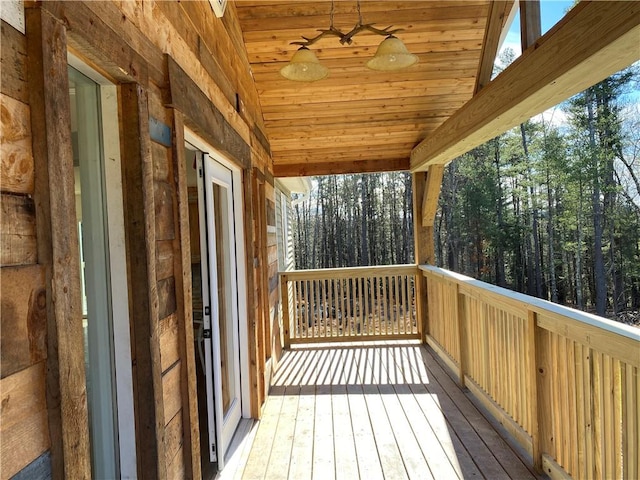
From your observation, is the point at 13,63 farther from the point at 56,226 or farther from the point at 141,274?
the point at 141,274

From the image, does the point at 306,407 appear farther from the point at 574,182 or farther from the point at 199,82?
the point at 574,182

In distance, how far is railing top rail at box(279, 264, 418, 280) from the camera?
5.34 meters

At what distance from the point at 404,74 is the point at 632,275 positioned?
623 inches

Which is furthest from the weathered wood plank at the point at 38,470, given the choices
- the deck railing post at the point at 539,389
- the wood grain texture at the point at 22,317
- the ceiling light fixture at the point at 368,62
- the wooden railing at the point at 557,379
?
the deck railing post at the point at 539,389

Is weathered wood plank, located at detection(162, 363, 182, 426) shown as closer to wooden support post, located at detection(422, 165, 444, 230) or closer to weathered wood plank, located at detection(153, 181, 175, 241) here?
weathered wood plank, located at detection(153, 181, 175, 241)

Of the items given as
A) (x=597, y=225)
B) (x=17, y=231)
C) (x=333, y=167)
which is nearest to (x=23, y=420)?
(x=17, y=231)

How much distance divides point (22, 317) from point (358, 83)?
11.7 feet

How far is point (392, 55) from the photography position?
7.93 ft

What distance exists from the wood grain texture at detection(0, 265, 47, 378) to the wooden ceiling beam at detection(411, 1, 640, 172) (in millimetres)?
1834

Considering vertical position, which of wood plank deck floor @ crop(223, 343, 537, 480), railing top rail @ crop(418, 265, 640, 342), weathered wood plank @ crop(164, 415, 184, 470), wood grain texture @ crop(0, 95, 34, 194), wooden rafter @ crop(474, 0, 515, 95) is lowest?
wood plank deck floor @ crop(223, 343, 537, 480)

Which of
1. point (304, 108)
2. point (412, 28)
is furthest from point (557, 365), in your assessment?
point (304, 108)

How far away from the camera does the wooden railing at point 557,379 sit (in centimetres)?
174

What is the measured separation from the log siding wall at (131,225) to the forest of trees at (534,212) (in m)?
16.3

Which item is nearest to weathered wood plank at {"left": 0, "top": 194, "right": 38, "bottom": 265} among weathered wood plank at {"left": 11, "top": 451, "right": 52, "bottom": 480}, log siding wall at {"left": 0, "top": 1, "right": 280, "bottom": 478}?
log siding wall at {"left": 0, "top": 1, "right": 280, "bottom": 478}
